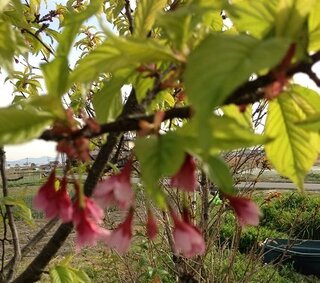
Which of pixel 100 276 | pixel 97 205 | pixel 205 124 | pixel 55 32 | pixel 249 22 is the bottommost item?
pixel 100 276

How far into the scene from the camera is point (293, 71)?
0.46m

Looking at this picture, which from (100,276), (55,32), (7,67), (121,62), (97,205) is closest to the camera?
(121,62)

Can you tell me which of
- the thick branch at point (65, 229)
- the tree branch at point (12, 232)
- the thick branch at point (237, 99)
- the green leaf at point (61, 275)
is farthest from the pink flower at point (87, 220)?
the tree branch at point (12, 232)

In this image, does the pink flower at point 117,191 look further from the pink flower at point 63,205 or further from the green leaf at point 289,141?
the green leaf at point 289,141

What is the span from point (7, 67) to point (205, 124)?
17.2 inches

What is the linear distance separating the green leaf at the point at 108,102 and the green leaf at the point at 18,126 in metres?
0.16

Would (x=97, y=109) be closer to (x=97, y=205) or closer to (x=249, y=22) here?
(x=97, y=205)

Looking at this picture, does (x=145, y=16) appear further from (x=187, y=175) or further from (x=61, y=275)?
(x=61, y=275)

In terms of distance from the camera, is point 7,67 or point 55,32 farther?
point 55,32

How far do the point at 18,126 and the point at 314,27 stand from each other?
1.04 feet

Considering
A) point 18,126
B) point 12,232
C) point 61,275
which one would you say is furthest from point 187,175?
point 12,232

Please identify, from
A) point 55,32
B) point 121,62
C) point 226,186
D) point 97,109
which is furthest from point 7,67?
point 55,32

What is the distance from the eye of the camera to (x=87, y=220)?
1.90 ft

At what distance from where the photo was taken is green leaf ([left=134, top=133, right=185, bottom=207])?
0.41 meters
